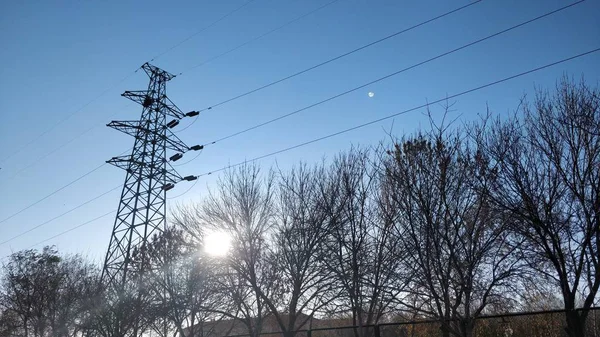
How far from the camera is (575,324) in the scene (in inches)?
373

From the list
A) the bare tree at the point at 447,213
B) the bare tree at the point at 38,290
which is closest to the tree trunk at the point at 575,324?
the bare tree at the point at 447,213

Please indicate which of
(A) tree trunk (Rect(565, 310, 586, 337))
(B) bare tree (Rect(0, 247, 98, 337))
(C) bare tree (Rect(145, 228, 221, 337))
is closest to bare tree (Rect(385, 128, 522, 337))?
(A) tree trunk (Rect(565, 310, 586, 337))

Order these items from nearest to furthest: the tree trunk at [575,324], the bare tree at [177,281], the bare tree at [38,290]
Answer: the tree trunk at [575,324] < the bare tree at [177,281] < the bare tree at [38,290]

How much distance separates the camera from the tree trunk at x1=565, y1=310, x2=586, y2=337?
9281 millimetres

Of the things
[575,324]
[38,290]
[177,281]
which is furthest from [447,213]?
[38,290]

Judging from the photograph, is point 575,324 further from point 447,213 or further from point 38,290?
point 38,290

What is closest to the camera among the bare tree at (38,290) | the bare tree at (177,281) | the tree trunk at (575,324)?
the tree trunk at (575,324)

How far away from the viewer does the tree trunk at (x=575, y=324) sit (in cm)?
928

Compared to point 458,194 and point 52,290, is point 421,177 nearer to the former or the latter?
point 458,194

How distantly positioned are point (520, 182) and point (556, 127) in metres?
1.75

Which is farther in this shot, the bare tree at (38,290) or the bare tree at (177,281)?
the bare tree at (38,290)

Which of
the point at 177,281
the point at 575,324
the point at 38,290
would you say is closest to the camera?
the point at 575,324

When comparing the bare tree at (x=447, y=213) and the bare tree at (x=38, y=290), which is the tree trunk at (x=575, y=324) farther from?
the bare tree at (x=38, y=290)

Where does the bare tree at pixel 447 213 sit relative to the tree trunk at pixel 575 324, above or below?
above
